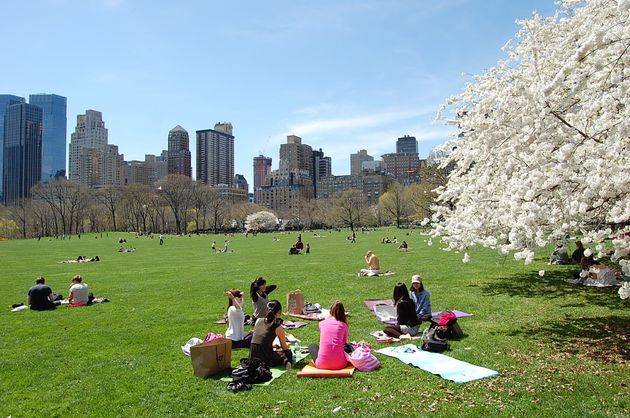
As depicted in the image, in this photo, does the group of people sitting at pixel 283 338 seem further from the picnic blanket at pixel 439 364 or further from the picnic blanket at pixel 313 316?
the picnic blanket at pixel 313 316

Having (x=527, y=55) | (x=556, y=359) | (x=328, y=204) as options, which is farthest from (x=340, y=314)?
(x=328, y=204)

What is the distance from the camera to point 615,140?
7.30 metres

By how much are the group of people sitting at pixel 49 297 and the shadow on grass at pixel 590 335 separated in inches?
538

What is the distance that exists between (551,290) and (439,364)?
30.9 feet

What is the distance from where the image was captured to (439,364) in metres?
8.71

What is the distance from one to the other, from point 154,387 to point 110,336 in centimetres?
432

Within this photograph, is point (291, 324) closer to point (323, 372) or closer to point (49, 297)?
point (323, 372)

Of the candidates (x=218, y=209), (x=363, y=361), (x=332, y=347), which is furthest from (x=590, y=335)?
(x=218, y=209)

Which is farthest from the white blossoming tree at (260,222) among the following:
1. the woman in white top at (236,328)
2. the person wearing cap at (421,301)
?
the woman in white top at (236,328)

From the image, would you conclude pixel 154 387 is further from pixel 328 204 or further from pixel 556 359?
pixel 328 204

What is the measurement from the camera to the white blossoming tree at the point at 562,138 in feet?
24.3

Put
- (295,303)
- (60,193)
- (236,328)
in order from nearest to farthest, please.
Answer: (236,328) < (295,303) < (60,193)

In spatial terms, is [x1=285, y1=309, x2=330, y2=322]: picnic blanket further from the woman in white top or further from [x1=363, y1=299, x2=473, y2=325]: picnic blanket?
the woman in white top

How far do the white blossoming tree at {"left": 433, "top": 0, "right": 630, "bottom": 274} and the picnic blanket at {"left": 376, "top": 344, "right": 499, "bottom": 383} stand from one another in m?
2.30
